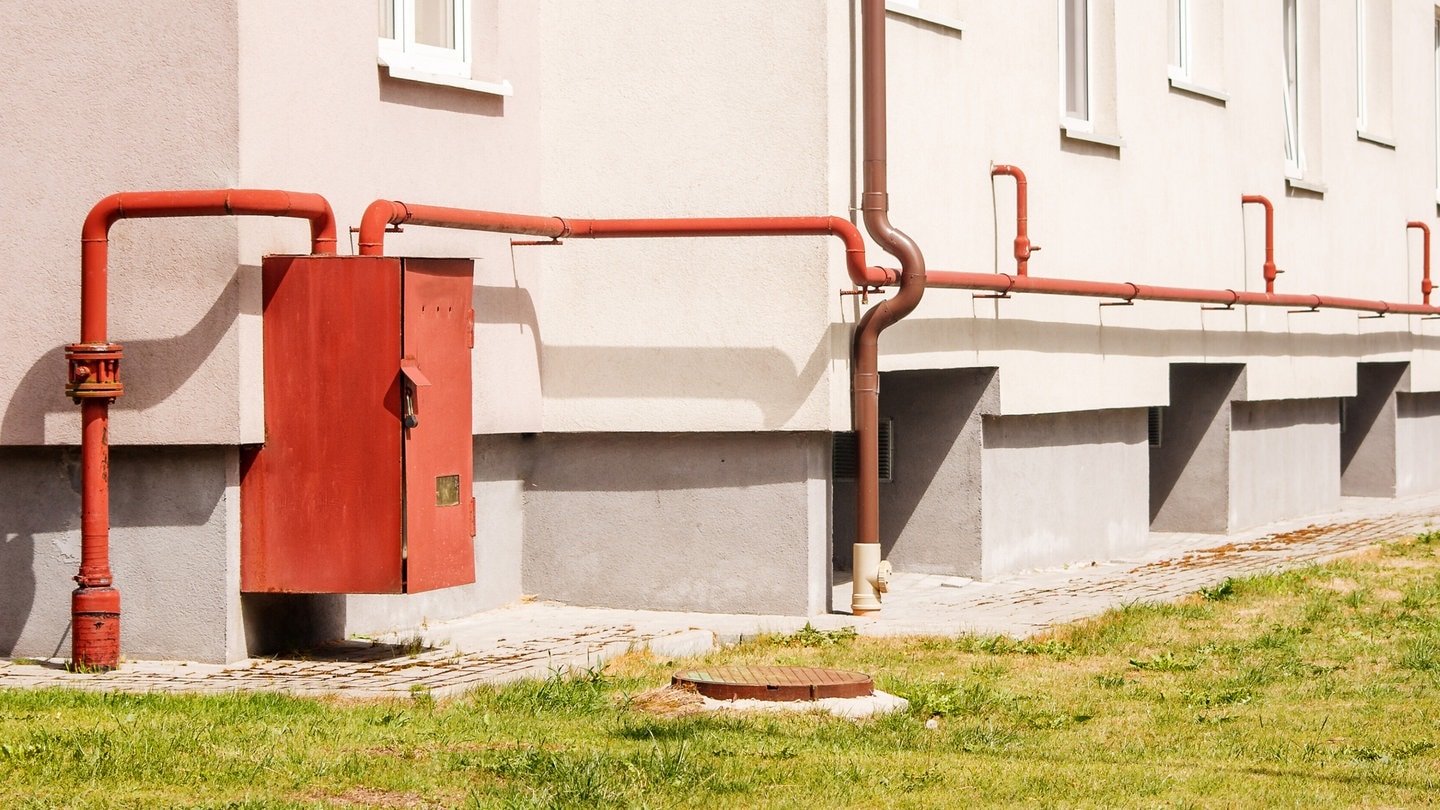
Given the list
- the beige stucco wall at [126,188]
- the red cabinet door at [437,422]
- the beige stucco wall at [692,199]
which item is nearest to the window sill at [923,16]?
the beige stucco wall at [692,199]

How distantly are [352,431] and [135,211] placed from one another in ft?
4.95

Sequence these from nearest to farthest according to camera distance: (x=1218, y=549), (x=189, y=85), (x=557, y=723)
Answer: (x=557, y=723)
(x=189, y=85)
(x=1218, y=549)

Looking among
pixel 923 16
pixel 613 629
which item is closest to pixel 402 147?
pixel 613 629

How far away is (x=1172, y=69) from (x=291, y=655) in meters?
10.3

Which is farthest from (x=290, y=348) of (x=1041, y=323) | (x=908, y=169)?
(x=1041, y=323)

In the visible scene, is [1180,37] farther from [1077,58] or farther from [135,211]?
[135,211]

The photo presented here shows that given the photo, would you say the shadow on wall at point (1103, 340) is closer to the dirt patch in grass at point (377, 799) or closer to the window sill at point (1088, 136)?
the window sill at point (1088, 136)

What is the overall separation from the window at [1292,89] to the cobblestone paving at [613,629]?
518 centimetres

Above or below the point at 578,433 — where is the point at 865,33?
above

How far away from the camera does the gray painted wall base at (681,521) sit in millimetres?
12000

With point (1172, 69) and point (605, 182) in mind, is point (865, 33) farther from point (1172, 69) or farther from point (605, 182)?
point (1172, 69)

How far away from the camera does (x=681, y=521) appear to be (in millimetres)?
12172

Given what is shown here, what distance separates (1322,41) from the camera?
2069 centimetres

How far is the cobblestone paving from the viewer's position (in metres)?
9.51
